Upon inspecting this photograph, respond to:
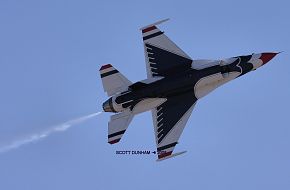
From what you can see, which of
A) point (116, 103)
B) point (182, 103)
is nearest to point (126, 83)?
point (116, 103)

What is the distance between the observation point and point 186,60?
53.9 meters

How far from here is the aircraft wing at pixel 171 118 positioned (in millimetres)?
53219

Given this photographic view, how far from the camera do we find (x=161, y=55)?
5484 cm

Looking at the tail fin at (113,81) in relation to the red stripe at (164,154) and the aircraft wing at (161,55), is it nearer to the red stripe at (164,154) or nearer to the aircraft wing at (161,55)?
the aircraft wing at (161,55)

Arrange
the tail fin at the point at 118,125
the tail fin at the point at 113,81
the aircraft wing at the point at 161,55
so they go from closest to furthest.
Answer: the tail fin at the point at 118,125 → the tail fin at the point at 113,81 → the aircraft wing at the point at 161,55

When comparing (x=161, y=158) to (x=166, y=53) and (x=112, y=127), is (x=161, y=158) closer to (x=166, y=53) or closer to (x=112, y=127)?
(x=112, y=127)

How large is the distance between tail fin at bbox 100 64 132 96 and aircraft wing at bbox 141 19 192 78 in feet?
8.45

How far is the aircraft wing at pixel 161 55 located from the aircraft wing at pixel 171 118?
8.87 feet

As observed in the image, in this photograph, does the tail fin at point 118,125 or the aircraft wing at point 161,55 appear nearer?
the tail fin at point 118,125

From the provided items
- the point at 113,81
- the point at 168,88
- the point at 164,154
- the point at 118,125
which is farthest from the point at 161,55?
the point at 164,154

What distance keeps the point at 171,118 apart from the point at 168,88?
3.15 metres

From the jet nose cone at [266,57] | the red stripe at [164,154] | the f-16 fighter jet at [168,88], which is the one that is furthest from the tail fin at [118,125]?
the jet nose cone at [266,57]

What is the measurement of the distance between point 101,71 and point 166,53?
250 inches

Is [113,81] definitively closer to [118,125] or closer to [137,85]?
[137,85]
